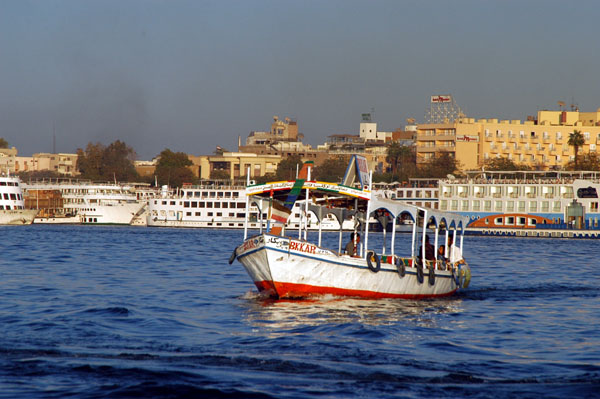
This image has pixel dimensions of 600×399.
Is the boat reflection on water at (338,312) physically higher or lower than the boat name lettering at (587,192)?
lower

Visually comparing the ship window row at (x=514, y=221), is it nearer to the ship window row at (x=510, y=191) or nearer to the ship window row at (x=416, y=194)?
the ship window row at (x=510, y=191)

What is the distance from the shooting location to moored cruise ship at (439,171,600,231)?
344ft

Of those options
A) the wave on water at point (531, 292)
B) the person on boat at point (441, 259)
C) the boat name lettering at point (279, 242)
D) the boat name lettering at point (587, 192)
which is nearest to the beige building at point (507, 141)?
the boat name lettering at point (587, 192)

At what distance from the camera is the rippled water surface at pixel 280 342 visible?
53.7ft

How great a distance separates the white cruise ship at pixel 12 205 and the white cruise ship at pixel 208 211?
19299 millimetres

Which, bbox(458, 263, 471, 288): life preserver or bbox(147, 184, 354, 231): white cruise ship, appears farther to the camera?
bbox(147, 184, 354, 231): white cruise ship

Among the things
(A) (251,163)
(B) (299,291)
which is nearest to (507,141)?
(A) (251,163)

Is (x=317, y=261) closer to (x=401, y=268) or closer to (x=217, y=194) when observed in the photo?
(x=401, y=268)

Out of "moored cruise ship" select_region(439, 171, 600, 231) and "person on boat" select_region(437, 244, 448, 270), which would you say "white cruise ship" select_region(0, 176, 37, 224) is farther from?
"person on boat" select_region(437, 244, 448, 270)

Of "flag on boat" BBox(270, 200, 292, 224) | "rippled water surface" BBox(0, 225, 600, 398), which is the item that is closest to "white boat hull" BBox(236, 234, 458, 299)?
"rippled water surface" BBox(0, 225, 600, 398)

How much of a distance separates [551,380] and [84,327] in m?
12.0

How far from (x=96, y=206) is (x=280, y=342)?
122227 mm

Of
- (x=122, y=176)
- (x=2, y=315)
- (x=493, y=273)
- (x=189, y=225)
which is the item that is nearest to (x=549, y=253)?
(x=493, y=273)

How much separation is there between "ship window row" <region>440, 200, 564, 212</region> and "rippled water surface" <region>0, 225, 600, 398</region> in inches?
2823
